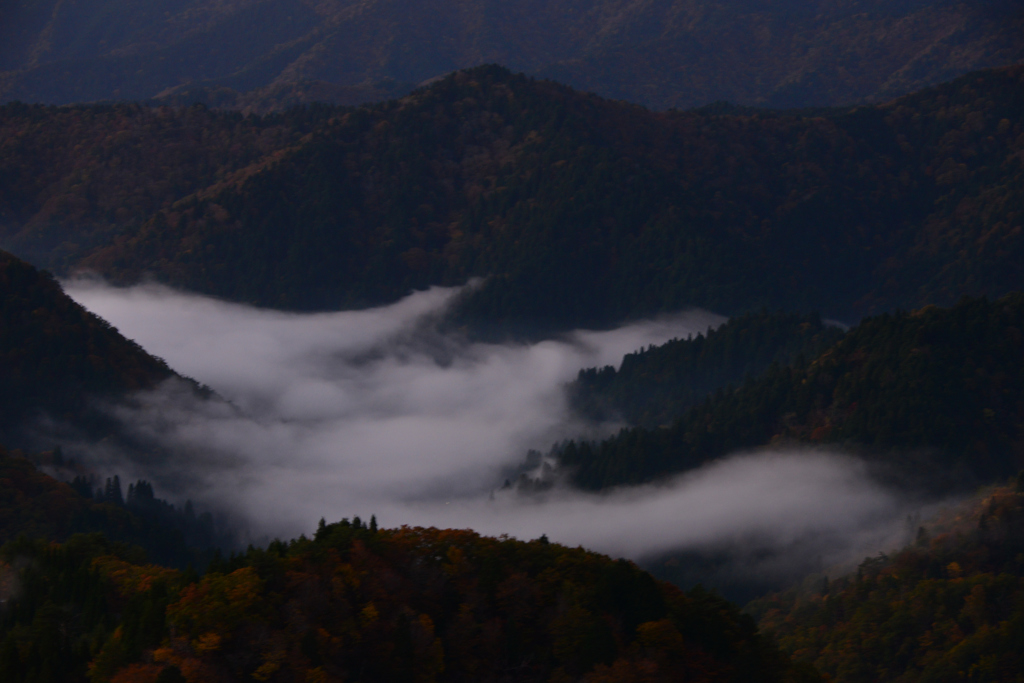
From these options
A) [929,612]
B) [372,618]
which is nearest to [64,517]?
[372,618]

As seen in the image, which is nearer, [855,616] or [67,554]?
[67,554]

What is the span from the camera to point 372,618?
306ft

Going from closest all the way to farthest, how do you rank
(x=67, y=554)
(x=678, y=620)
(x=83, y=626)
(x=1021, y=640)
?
(x=83, y=626) → (x=678, y=620) → (x=67, y=554) → (x=1021, y=640)

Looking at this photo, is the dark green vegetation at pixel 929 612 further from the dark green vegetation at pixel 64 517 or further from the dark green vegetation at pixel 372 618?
the dark green vegetation at pixel 64 517

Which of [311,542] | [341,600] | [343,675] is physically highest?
[311,542]

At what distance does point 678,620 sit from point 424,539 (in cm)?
2420

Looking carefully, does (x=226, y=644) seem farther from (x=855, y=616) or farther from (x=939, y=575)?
(x=939, y=575)

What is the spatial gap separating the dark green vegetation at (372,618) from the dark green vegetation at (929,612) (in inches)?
2082

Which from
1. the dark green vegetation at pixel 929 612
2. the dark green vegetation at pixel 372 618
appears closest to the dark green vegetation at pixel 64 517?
the dark green vegetation at pixel 372 618

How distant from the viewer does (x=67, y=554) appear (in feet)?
384

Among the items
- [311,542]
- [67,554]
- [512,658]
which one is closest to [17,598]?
[67,554]

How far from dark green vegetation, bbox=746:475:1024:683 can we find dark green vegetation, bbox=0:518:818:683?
173 ft

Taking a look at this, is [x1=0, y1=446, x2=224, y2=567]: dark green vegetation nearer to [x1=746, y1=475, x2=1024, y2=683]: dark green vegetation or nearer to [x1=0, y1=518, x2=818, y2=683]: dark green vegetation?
[x1=0, y1=518, x2=818, y2=683]: dark green vegetation

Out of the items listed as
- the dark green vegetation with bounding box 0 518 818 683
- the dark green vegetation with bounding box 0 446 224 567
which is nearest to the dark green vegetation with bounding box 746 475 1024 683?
the dark green vegetation with bounding box 0 518 818 683
